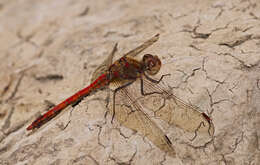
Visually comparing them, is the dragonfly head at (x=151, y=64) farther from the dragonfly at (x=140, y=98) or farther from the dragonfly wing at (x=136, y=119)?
the dragonfly wing at (x=136, y=119)

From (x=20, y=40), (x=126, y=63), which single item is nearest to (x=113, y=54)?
(x=126, y=63)

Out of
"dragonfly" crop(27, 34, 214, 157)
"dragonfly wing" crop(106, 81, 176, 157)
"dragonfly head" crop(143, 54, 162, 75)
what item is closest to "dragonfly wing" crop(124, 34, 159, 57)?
"dragonfly" crop(27, 34, 214, 157)

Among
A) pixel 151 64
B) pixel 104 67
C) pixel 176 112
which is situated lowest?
pixel 176 112

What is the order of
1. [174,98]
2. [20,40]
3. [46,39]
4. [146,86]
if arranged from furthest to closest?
[20,40] < [46,39] < [146,86] < [174,98]

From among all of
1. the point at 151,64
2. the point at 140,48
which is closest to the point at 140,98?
the point at 151,64

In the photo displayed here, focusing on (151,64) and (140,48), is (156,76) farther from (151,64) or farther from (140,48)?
(140,48)

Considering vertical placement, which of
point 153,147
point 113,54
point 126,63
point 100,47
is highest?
point 100,47

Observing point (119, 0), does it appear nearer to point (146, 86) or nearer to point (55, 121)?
point (146, 86)
